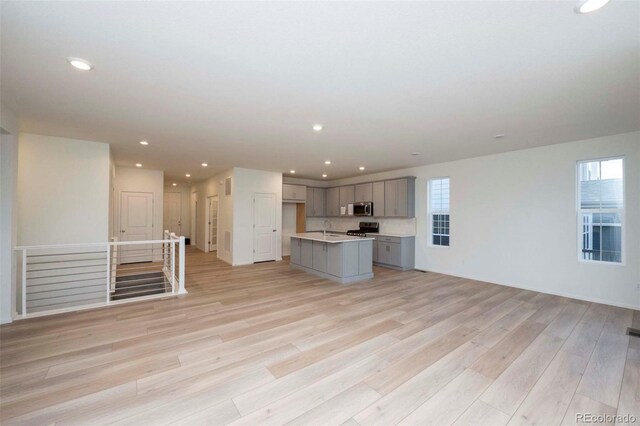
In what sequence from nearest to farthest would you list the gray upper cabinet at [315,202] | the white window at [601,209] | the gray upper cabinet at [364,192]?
1. the white window at [601,209]
2. the gray upper cabinet at [364,192]
3. the gray upper cabinet at [315,202]

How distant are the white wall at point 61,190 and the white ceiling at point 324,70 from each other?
0.42m

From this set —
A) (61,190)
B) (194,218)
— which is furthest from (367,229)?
(194,218)

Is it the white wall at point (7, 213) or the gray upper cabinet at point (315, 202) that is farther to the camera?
the gray upper cabinet at point (315, 202)

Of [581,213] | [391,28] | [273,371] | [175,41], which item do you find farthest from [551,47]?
[581,213]

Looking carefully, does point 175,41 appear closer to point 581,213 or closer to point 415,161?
point 415,161

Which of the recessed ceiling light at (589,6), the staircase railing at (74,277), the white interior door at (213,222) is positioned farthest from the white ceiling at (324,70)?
the white interior door at (213,222)

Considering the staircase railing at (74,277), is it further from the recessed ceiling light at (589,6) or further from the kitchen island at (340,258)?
the recessed ceiling light at (589,6)

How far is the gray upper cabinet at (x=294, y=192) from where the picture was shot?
8.37 metres

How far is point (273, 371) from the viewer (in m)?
2.30

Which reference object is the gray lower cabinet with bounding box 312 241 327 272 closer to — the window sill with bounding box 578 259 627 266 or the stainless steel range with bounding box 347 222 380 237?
the stainless steel range with bounding box 347 222 380 237

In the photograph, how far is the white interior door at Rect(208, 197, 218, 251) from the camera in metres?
8.98

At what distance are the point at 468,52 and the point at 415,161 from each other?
4303 millimetres

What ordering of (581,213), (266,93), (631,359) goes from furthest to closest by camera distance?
1. (581,213)
2. (266,93)
3. (631,359)

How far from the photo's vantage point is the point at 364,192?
800cm
